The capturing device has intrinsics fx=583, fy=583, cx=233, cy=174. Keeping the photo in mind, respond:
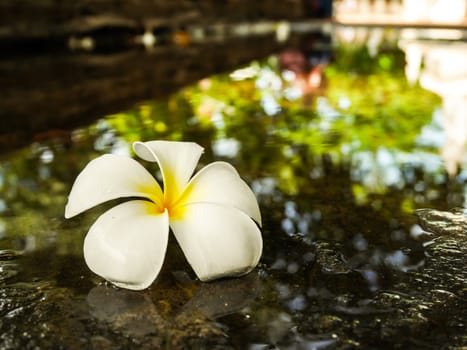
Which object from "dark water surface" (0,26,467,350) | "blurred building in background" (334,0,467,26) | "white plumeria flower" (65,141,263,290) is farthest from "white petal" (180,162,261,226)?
"blurred building in background" (334,0,467,26)

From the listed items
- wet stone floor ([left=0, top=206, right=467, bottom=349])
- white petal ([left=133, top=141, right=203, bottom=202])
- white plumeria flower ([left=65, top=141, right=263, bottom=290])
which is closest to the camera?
wet stone floor ([left=0, top=206, right=467, bottom=349])

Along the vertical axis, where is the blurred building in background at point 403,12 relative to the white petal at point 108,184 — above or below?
below

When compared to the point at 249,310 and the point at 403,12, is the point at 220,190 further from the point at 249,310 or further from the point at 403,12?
the point at 403,12

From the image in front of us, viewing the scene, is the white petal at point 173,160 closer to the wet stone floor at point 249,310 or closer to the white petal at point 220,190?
the white petal at point 220,190

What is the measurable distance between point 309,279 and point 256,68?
13.5 feet

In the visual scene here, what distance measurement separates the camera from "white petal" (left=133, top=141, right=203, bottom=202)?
986 mm

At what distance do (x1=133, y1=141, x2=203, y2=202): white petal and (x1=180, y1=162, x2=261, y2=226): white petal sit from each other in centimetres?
2

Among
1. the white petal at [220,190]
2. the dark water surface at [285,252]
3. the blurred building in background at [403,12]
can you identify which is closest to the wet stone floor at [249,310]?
the dark water surface at [285,252]

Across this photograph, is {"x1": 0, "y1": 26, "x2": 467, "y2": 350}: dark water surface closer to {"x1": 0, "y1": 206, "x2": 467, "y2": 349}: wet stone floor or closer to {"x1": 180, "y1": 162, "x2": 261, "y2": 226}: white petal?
{"x1": 0, "y1": 206, "x2": 467, "y2": 349}: wet stone floor

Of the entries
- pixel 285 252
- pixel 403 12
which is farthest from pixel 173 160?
pixel 403 12

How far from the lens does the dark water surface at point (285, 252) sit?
0.80m

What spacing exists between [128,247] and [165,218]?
0.25ft

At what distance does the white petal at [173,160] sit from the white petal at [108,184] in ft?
0.08

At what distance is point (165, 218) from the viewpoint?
0.91m
